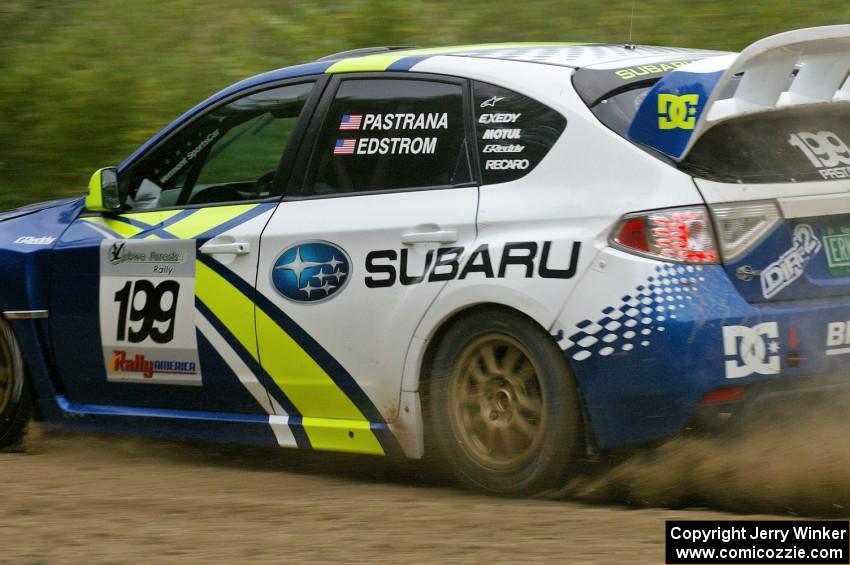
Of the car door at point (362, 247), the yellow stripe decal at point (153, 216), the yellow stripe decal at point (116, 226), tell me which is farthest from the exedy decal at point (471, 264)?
the yellow stripe decal at point (116, 226)

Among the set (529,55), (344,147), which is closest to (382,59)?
(344,147)

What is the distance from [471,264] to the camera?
4844 mm

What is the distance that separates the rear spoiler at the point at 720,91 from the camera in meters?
4.50

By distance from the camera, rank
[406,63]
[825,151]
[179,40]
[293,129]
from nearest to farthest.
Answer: [825,151]
[406,63]
[293,129]
[179,40]

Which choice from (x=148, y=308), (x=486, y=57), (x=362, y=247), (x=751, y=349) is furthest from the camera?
(x=148, y=308)

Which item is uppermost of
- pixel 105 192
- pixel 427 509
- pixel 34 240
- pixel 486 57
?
pixel 486 57

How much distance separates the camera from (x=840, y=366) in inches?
183

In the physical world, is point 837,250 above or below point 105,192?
below

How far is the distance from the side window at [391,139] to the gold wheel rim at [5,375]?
1.89 meters

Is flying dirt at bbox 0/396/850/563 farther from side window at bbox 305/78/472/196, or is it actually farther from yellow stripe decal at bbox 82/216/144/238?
side window at bbox 305/78/472/196

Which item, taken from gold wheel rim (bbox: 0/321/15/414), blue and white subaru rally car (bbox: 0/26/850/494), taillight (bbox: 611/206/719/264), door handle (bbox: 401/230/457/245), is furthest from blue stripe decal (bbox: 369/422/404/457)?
gold wheel rim (bbox: 0/321/15/414)

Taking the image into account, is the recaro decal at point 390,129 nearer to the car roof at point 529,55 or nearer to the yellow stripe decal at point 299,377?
the car roof at point 529,55

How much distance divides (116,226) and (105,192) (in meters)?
0.16

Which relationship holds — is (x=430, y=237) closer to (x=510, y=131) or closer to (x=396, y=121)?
(x=510, y=131)
